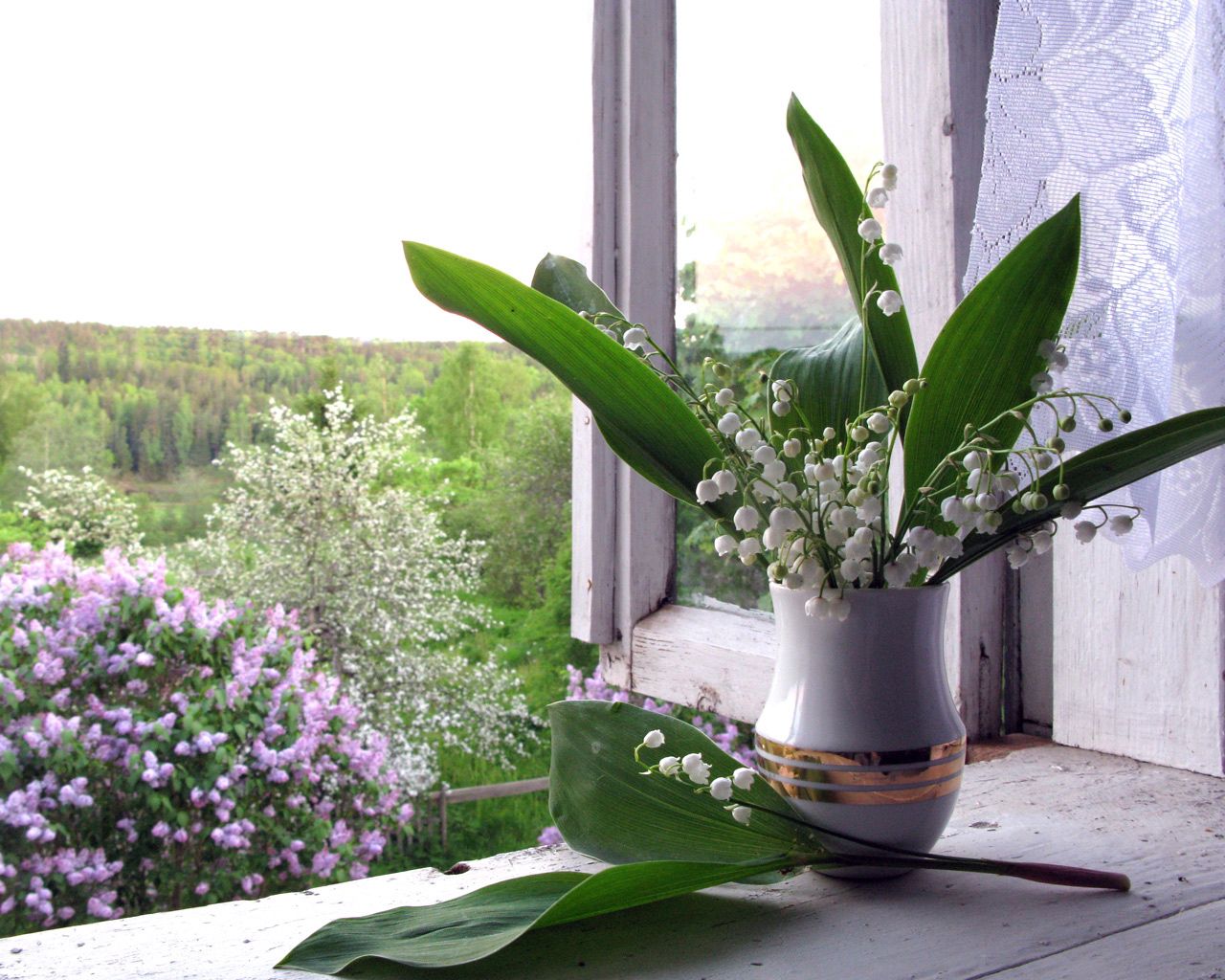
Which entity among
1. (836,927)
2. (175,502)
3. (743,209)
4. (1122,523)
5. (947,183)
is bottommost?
(836,927)

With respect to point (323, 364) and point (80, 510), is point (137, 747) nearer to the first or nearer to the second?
point (80, 510)

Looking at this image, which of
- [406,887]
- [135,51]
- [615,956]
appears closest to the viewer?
[615,956]

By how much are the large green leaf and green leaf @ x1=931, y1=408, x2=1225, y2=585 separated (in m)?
0.14

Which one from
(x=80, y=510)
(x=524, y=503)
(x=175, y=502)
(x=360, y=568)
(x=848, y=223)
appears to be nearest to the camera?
(x=848, y=223)

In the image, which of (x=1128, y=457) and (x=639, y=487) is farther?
(x=639, y=487)

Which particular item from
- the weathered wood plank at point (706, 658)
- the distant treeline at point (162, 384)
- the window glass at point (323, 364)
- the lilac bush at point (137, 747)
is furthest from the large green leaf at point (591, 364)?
the distant treeline at point (162, 384)

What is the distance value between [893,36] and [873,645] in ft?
1.55

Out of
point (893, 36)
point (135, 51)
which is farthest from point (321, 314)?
point (893, 36)

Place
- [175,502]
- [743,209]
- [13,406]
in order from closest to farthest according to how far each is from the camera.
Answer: [743,209] → [13,406] → [175,502]

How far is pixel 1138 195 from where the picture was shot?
524mm

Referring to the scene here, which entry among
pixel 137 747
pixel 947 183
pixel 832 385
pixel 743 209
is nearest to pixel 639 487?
pixel 743 209

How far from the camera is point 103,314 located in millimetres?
2641

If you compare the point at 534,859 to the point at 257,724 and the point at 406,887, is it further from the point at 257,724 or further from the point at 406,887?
the point at 257,724

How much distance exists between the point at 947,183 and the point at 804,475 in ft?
1.15
